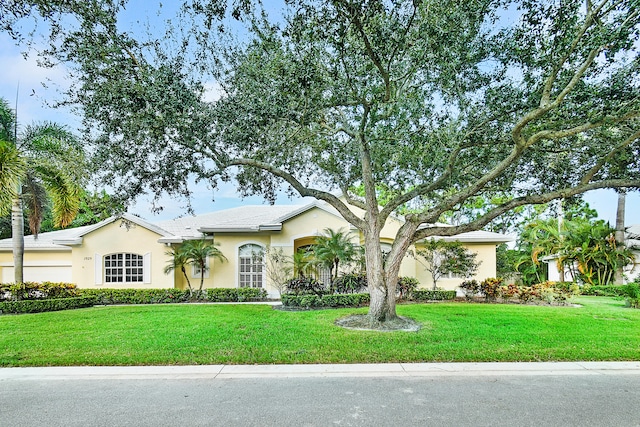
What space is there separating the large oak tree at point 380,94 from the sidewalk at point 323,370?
3567 millimetres

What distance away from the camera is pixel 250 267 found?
1847 cm

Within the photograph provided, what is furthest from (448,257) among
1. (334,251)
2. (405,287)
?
(334,251)

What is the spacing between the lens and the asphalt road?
16.1 feet

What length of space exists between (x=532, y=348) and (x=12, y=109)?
1945 cm

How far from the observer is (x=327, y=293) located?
51.4 ft

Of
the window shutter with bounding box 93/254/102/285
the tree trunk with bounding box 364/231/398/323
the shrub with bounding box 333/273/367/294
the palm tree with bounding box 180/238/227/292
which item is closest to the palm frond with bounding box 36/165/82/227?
the window shutter with bounding box 93/254/102/285

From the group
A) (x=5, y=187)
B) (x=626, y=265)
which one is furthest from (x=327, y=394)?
(x=626, y=265)

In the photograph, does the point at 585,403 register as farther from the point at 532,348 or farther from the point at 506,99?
the point at 506,99

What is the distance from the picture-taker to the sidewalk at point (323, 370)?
680 centimetres

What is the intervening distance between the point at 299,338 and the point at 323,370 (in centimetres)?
221

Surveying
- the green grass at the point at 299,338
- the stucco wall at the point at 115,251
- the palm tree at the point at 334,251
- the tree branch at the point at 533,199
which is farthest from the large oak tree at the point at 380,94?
the stucco wall at the point at 115,251

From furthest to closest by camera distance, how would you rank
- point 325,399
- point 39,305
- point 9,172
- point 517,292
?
point 517,292 < point 39,305 < point 9,172 < point 325,399

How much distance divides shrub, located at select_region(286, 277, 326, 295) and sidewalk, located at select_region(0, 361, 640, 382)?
323 inches

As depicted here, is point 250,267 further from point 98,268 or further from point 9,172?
point 9,172
